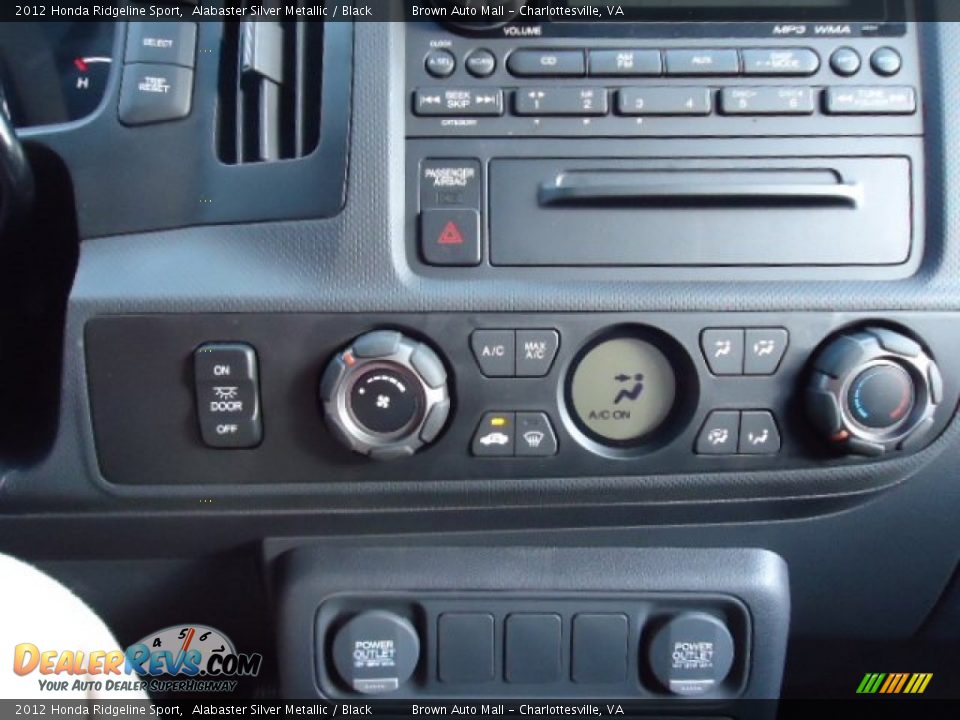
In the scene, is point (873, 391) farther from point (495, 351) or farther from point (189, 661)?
point (189, 661)

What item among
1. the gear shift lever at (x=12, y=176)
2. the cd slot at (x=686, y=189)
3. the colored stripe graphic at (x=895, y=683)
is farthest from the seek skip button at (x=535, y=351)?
the colored stripe graphic at (x=895, y=683)

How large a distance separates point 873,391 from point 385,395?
1.33 feet

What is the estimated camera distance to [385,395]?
736 millimetres

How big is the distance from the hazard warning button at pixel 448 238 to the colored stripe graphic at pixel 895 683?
721 millimetres

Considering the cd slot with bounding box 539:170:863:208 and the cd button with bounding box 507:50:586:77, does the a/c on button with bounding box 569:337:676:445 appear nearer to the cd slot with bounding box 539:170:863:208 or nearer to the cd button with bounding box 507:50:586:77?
the cd slot with bounding box 539:170:863:208

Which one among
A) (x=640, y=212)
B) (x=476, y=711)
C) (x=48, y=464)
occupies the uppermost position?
(x=640, y=212)

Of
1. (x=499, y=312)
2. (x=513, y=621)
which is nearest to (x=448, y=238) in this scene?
(x=499, y=312)

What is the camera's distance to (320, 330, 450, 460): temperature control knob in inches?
28.5

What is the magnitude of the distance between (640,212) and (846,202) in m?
0.18

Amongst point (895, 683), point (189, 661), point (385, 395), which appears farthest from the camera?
point (895, 683)

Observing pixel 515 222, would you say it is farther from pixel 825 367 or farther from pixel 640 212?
pixel 825 367

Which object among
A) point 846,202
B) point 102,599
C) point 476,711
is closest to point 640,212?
point 846,202

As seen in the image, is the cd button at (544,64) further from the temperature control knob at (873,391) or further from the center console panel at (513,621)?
the center console panel at (513,621)

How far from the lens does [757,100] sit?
759 millimetres
